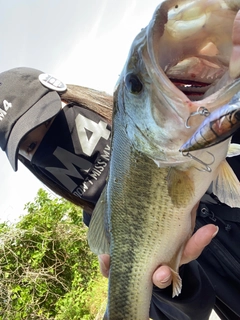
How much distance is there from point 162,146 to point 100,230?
76 centimetres

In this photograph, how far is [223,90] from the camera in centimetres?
121

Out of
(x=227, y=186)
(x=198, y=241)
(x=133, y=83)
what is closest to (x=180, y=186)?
(x=227, y=186)

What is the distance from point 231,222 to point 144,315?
2.34ft

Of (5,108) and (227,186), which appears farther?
(5,108)

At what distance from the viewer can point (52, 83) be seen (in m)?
3.24

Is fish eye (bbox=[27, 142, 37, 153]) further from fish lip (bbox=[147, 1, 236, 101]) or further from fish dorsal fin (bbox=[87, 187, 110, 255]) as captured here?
fish lip (bbox=[147, 1, 236, 101])

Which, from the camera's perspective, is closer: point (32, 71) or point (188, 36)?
point (188, 36)

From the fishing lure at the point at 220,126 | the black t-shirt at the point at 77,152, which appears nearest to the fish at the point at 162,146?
the fishing lure at the point at 220,126

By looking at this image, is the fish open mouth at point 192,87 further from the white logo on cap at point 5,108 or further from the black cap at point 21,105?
the white logo on cap at point 5,108

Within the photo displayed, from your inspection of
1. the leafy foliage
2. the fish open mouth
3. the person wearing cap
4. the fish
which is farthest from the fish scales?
the leafy foliage

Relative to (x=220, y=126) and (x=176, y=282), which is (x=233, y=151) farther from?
(x=176, y=282)

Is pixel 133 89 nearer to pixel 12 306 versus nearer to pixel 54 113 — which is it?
pixel 54 113

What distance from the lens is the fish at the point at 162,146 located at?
1282 millimetres

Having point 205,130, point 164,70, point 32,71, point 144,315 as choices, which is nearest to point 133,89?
point 164,70
